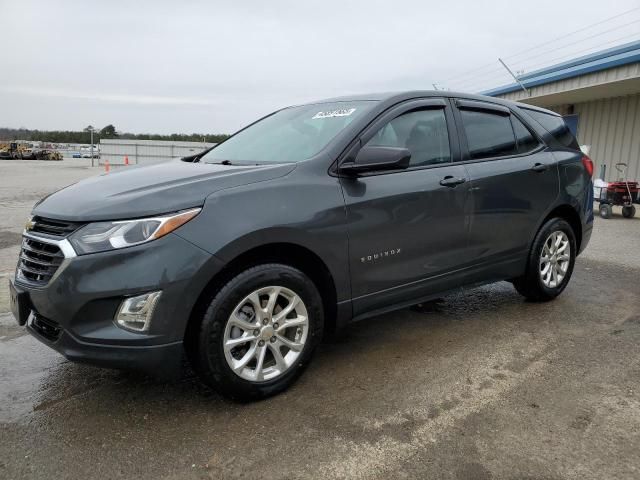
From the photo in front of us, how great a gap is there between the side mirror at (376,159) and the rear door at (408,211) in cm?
8

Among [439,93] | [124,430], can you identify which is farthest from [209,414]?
[439,93]

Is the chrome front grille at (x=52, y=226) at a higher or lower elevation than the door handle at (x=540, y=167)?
lower

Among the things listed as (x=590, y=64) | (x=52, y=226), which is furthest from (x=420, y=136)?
(x=590, y=64)

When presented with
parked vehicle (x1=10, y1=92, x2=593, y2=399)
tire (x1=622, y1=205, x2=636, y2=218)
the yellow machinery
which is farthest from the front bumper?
the yellow machinery

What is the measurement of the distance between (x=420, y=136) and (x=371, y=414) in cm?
190

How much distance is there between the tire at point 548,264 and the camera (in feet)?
14.1

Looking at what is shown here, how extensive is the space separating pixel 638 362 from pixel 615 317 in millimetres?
987

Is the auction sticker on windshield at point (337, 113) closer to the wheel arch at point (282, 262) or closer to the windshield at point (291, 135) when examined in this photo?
the windshield at point (291, 135)

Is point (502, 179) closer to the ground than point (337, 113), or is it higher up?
closer to the ground

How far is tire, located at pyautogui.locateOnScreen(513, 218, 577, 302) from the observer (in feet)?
14.1

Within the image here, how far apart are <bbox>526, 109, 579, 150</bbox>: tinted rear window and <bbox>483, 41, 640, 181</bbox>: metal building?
7.23 m

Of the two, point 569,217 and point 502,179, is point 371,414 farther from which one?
point 569,217

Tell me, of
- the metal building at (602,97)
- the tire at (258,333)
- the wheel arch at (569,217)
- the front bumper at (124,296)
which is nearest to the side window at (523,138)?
the wheel arch at (569,217)

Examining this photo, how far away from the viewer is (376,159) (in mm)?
2930
